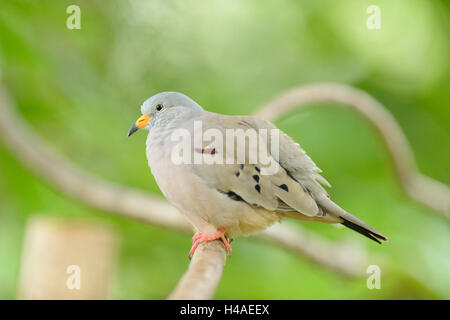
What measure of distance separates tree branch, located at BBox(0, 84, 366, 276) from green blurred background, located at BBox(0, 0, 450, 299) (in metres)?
0.36

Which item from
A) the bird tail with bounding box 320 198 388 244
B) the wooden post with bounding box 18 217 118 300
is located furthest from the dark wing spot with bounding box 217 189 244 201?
the wooden post with bounding box 18 217 118 300

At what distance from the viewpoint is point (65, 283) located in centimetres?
214

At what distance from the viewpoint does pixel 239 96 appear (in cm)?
432

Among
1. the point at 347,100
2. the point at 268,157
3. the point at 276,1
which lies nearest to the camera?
the point at 268,157

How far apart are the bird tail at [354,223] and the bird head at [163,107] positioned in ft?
1.81

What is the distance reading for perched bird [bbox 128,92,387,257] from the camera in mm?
1777

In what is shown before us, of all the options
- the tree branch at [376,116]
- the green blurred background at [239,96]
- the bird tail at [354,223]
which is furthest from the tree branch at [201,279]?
the green blurred background at [239,96]

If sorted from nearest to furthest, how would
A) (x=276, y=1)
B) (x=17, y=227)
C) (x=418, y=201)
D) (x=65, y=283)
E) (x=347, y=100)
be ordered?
(x=65, y=283) → (x=347, y=100) → (x=418, y=201) → (x=17, y=227) → (x=276, y=1)

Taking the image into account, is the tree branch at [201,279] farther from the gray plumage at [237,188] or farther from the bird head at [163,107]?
the bird head at [163,107]

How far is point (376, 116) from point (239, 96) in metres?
1.63
